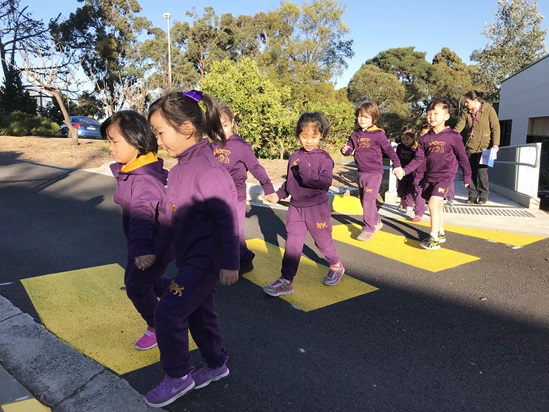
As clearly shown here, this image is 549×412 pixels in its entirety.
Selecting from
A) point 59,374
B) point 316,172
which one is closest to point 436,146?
point 316,172

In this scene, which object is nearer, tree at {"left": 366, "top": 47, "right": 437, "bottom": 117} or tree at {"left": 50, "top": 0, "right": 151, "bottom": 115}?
tree at {"left": 50, "top": 0, "right": 151, "bottom": 115}

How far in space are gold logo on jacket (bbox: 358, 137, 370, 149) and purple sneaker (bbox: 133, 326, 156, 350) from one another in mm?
3744

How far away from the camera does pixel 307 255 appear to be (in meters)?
5.30

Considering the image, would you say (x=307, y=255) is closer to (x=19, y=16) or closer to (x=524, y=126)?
(x=524, y=126)

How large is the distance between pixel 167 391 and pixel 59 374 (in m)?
0.77

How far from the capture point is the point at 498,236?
619 centimetres

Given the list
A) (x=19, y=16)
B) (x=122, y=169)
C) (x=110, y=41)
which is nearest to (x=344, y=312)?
(x=122, y=169)

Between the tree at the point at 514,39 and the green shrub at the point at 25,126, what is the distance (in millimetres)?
33038

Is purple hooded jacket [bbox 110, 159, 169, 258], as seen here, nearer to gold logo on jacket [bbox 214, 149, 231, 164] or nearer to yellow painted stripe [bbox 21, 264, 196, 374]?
yellow painted stripe [bbox 21, 264, 196, 374]

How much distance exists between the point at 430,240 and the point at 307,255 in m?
1.56

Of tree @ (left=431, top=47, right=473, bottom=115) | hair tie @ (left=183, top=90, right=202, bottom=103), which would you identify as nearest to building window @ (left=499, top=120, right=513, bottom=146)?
tree @ (left=431, top=47, right=473, bottom=115)

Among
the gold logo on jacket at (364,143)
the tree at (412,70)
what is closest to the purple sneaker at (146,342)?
the gold logo on jacket at (364,143)

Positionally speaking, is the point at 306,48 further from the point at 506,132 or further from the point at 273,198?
the point at 273,198

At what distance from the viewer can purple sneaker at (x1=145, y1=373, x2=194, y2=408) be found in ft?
7.91
